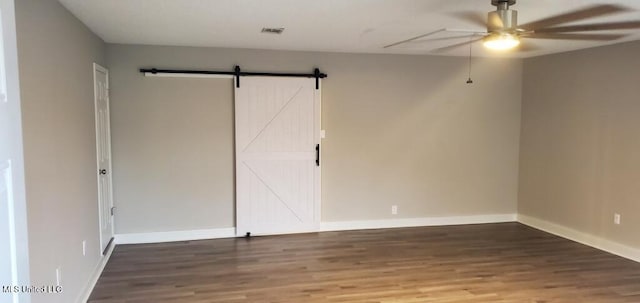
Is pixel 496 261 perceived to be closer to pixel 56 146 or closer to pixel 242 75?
pixel 242 75

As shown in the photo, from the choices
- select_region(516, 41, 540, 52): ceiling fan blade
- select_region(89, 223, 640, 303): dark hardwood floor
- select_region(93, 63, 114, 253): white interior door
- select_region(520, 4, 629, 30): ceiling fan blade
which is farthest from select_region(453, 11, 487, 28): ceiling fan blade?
select_region(93, 63, 114, 253): white interior door

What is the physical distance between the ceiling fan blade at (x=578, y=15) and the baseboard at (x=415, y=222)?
304 cm

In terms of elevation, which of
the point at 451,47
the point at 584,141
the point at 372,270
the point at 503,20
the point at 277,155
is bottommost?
the point at 372,270

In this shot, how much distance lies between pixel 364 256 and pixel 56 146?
3.08 metres

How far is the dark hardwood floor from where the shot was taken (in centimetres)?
368

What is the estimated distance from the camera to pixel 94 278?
3889mm

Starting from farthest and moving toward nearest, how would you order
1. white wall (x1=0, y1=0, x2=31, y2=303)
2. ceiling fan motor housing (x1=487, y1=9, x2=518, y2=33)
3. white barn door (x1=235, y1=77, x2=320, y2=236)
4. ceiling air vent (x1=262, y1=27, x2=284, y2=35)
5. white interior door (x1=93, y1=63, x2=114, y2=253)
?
white barn door (x1=235, y1=77, x2=320, y2=236) < white interior door (x1=93, y1=63, x2=114, y2=253) < ceiling air vent (x1=262, y1=27, x2=284, y2=35) < ceiling fan motor housing (x1=487, y1=9, x2=518, y2=33) < white wall (x1=0, y1=0, x2=31, y2=303)

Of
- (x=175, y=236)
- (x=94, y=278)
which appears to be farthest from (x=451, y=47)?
(x=94, y=278)

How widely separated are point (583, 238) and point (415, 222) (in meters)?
1.99

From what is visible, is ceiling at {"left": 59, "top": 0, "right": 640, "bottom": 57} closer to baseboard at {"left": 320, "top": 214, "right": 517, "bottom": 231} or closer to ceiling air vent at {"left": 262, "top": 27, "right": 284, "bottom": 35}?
ceiling air vent at {"left": 262, "top": 27, "right": 284, "bottom": 35}

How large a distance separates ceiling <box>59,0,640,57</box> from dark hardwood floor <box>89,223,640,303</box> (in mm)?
2288

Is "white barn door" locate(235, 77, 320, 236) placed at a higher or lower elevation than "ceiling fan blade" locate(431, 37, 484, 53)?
lower

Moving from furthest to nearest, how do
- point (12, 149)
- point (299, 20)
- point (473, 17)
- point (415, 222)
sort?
point (415, 222) < point (299, 20) < point (473, 17) < point (12, 149)

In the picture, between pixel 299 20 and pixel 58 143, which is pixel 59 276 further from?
pixel 299 20
